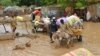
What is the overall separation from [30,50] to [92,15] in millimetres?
9818

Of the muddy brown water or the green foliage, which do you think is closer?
the muddy brown water

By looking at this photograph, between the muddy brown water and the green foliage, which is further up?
the muddy brown water

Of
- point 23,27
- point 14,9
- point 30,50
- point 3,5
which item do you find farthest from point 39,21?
point 3,5

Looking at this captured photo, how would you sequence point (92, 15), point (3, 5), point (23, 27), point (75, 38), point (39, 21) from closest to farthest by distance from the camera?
point (75, 38), point (39, 21), point (23, 27), point (92, 15), point (3, 5)

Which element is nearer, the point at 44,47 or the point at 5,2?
the point at 44,47

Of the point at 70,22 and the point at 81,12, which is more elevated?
the point at 70,22

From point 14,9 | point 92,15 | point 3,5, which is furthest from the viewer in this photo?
point 3,5

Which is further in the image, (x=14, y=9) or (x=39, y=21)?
(x=14, y=9)

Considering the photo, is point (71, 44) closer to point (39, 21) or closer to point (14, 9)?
point (39, 21)

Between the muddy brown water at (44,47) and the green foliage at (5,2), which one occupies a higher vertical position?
the muddy brown water at (44,47)

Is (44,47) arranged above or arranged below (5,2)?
above

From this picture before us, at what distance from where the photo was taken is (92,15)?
20.3 m

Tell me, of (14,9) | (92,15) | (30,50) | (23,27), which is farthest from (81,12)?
(30,50)

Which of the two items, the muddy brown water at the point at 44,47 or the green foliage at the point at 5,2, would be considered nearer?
the muddy brown water at the point at 44,47
